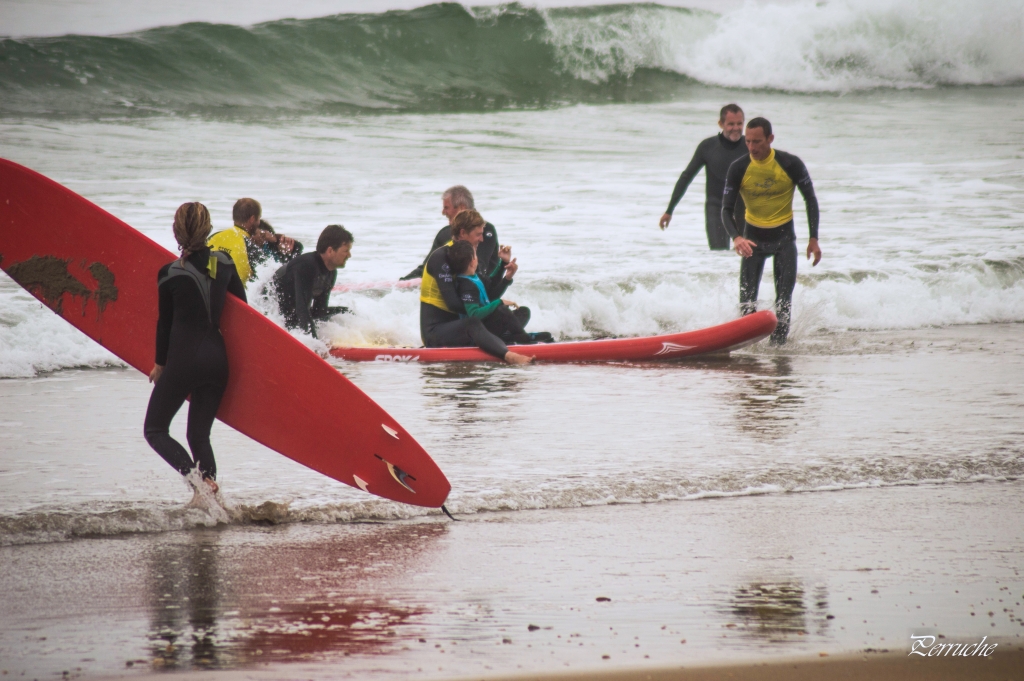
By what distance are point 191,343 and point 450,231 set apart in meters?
3.59

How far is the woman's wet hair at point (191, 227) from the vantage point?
3.53 meters

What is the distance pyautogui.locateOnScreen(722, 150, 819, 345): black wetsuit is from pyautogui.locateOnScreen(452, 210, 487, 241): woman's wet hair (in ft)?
5.73

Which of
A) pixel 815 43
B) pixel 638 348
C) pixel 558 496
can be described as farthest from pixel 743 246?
pixel 815 43

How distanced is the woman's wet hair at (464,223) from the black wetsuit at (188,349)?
2.98 m

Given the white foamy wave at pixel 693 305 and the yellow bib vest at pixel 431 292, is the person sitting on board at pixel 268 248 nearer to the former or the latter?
the white foamy wave at pixel 693 305

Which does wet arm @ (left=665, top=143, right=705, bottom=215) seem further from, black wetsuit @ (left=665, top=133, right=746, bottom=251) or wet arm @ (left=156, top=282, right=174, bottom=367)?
wet arm @ (left=156, top=282, right=174, bottom=367)

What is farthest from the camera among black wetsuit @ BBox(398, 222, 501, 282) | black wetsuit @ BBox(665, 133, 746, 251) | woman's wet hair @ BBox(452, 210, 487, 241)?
black wetsuit @ BBox(665, 133, 746, 251)

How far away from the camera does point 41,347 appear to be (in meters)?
7.07

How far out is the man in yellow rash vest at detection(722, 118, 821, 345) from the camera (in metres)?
6.94

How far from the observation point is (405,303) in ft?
30.5

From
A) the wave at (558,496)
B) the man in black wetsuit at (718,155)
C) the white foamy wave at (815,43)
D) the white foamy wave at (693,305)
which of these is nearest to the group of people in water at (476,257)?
the white foamy wave at (693,305)

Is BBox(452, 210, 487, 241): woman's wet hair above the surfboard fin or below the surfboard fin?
above

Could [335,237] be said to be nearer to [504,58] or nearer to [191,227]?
[191,227]

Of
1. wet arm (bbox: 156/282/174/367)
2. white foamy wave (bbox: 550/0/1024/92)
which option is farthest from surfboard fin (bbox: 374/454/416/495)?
white foamy wave (bbox: 550/0/1024/92)
